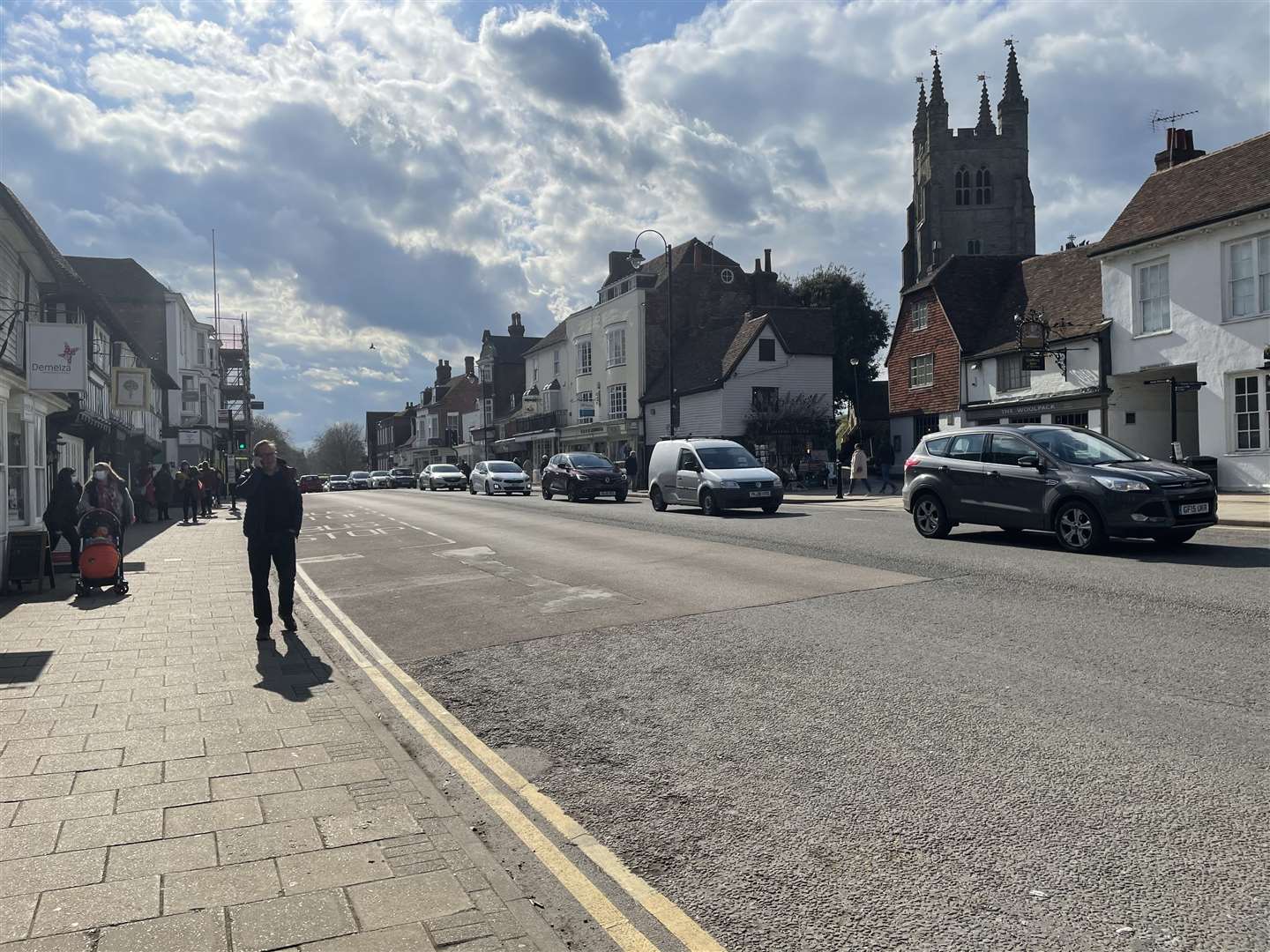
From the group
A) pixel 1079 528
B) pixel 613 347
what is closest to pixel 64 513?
pixel 1079 528

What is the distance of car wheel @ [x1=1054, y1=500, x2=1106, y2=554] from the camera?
37.5 feet

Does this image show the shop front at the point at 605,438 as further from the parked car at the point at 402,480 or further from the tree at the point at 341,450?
the tree at the point at 341,450

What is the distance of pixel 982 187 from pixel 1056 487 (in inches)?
2467

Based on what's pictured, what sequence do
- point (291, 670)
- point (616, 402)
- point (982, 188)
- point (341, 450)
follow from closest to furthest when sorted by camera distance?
point (291, 670) < point (616, 402) < point (982, 188) < point (341, 450)

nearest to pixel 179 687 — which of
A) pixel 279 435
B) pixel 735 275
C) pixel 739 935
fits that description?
pixel 739 935

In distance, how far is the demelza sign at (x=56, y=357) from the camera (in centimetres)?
1471

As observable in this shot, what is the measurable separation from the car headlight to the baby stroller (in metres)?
12.7

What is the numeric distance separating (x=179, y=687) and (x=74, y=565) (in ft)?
26.9

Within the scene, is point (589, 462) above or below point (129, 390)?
below

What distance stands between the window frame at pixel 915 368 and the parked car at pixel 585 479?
13637 mm

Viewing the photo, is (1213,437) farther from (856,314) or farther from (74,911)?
(856,314)

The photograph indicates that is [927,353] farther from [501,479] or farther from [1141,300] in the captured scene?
[501,479]

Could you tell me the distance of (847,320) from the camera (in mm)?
54875

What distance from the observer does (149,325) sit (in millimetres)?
48062
